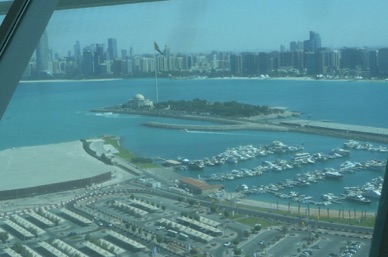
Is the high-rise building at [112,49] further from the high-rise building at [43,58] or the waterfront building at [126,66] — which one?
the high-rise building at [43,58]

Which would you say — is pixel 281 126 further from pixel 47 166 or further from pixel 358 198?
pixel 47 166

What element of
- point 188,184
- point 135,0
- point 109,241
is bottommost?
point 109,241

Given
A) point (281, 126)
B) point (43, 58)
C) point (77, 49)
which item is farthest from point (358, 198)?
point (43, 58)

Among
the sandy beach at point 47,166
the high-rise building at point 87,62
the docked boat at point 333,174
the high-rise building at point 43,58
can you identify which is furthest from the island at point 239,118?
the high-rise building at point 43,58

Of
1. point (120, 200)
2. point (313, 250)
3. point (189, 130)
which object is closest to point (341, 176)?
point (313, 250)

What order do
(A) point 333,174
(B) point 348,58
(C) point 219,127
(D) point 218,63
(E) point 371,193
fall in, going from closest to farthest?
1. (E) point 371,193
2. (A) point 333,174
3. (B) point 348,58
4. (C) point 219,127
5. (D) point 218,63

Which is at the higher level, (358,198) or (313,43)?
(313,43)

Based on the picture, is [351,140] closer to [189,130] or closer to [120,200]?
[189,130]
